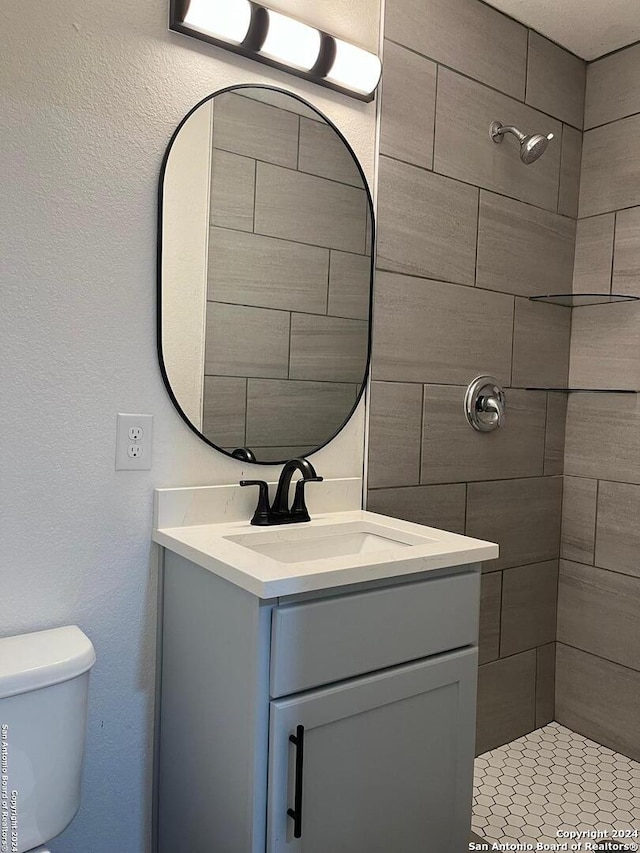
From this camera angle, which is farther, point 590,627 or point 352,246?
point 590,627

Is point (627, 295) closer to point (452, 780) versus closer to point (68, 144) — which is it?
point (452, 780)

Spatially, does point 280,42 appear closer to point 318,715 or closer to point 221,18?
point 221,18

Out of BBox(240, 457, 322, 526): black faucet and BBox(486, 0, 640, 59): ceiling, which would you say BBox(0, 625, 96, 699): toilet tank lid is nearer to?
BBox(240, 457, 322, 526): black faucet

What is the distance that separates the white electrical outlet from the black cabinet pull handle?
675mm

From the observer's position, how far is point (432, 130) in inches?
79.7

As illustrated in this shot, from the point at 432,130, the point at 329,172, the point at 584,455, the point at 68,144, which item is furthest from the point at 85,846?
the point at 432,130

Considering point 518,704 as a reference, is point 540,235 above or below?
above

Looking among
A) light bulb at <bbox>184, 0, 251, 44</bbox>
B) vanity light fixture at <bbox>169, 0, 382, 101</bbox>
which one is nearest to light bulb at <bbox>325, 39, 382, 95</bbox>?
vanity light fixture at <bbox>169, 0, 382, 101</bbox>

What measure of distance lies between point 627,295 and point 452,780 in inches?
64.1

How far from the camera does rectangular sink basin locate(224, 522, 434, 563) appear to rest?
161 centimetres

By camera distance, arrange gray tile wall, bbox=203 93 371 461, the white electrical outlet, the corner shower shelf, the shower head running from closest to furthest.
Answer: the white electrical outlet
gray tile wall, bbox=203 93 371 461
the shower head
the corner shower shelf

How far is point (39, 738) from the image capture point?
124 centimetres

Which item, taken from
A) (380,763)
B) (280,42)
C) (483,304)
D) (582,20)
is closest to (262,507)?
(380,763)

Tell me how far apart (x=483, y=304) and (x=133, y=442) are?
4.03 ft
